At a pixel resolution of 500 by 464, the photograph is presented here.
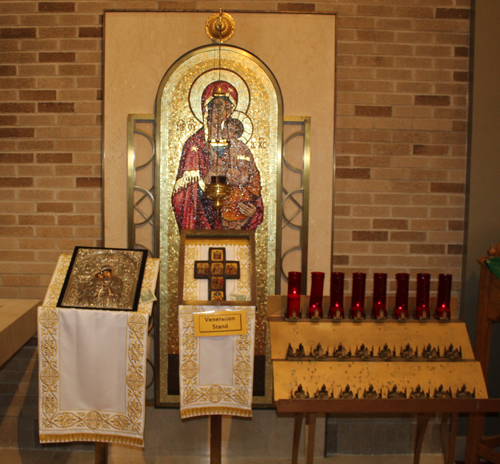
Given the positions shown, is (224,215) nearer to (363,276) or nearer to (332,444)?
(363,276)

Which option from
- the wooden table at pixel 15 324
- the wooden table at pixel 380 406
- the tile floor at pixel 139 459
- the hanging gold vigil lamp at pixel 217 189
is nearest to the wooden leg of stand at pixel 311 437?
the wooden table at pixel 380 406

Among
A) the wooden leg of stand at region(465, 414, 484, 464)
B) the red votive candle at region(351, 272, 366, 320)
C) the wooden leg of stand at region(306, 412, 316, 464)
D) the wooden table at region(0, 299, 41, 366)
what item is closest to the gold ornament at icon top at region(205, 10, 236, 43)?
the red votive candle at region(351, 272, 366, 320)

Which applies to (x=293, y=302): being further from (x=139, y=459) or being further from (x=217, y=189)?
(x=139, y=459)

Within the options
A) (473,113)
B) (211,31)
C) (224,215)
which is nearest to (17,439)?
(224,215)

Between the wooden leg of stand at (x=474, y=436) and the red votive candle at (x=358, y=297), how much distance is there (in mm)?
1119

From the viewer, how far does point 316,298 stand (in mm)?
2072

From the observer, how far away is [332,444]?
8.87ft

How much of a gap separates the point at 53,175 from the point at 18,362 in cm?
118

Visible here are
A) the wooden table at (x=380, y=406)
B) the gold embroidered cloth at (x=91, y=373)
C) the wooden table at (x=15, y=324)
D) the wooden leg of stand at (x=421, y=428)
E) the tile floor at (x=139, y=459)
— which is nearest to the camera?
the wooden table at (x=380, y=406)

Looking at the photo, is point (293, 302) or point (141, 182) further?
point (141, 182)

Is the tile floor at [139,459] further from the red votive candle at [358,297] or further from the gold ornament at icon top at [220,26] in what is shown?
the gold ornament at icon top at [220,26]

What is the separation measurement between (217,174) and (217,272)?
0.72 meters

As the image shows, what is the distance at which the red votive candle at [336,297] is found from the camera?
6.74 ft

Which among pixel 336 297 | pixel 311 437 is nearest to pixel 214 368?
pixel 311 437
